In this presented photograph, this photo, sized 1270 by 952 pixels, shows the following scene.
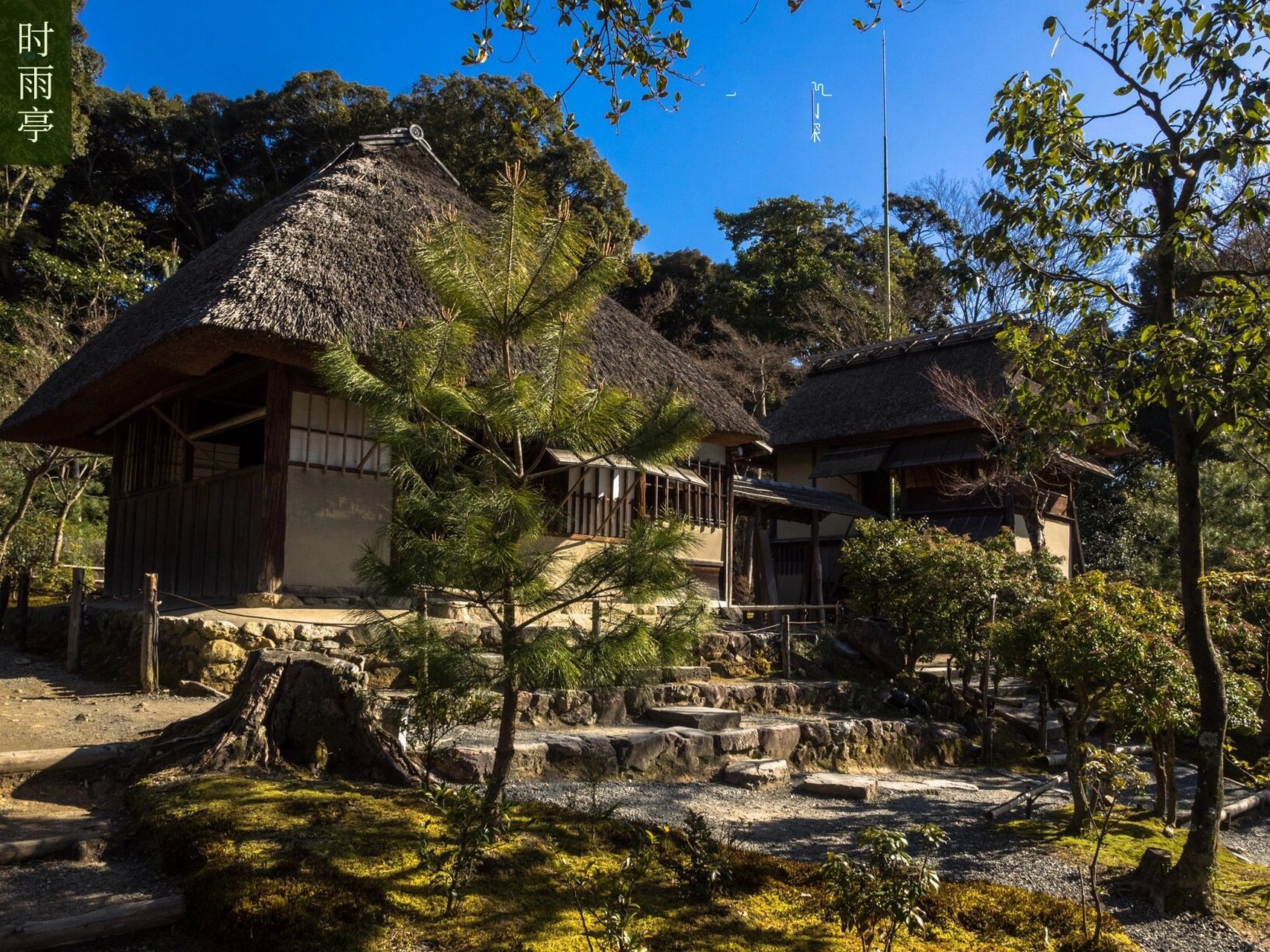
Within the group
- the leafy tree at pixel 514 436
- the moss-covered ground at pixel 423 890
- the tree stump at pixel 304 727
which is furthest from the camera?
the tree stump at pixel 304 727

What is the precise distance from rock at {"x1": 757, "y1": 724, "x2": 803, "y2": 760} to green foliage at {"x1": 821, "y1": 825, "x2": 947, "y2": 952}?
4273 mm

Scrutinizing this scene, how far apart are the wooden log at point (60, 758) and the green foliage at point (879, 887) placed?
3914 mm

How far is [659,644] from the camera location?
3.89 m

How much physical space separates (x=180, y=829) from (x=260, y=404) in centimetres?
891

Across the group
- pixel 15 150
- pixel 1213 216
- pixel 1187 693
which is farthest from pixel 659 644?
pixel 15 150

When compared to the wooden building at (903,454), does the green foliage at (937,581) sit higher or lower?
lower

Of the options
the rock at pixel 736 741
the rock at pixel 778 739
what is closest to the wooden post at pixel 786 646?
the rock at pixel 778 739

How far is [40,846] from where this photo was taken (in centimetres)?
388

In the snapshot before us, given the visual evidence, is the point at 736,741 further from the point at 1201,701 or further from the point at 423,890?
the point at 423,890

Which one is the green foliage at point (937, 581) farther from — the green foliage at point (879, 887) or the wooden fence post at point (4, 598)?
the wooden fence post at point (4, 598)

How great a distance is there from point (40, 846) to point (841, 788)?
208 inches

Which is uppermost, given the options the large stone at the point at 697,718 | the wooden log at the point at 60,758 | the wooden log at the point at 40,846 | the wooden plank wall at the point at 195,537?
the wooden plank wall at the point at 195,537

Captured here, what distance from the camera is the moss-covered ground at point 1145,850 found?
16.0 ft

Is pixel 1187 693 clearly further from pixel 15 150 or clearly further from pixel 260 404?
pixel 15 150
